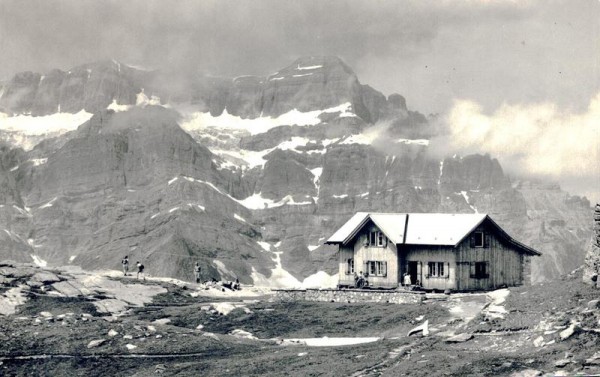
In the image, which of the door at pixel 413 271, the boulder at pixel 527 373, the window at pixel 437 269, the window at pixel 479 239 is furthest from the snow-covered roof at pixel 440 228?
the boulder at pixel 527 373

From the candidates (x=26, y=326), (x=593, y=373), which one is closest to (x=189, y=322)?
(x=26, y=326)

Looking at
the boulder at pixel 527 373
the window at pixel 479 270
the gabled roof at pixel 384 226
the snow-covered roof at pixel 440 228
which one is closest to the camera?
the boulder at pixel 527 373

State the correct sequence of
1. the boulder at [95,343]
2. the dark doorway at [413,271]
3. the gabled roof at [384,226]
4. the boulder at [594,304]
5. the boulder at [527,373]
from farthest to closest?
the gabled roof at [384,226] < the dark doorway at [413,271] < the boulder at [95,343] < the boulder at [594,304] < the boulder at [527,373]

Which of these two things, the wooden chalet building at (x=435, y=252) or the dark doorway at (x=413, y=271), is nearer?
the wooden chalet building at (x=435, y=252)

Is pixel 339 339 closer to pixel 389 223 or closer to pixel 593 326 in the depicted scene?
pixel 593 326

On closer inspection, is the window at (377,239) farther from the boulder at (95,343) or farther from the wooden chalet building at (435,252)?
the boulder at (95,343)

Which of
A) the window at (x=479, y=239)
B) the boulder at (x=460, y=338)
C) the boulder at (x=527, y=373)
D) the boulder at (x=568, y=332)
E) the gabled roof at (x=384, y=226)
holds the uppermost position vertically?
the gabled roof at (x=384, y=226)
